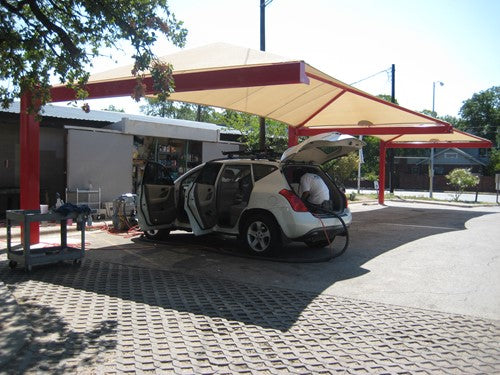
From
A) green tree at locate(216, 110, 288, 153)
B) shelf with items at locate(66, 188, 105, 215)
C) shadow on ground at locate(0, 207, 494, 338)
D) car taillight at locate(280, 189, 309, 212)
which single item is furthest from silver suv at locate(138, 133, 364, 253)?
green tree at locate(216, 110, 288, 153)

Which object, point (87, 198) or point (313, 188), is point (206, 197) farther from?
point (87, 198)

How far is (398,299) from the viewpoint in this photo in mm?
5762

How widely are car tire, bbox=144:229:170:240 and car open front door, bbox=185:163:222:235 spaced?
140 centimetres

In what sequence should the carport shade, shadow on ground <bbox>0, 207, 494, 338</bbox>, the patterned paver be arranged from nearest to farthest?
the patterned paver → shadow on ground <bbox>0, 207, 494, 338</bbox> → the carport shade

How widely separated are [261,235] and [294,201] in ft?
2.94

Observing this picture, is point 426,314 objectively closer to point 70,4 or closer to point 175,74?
point 175,74

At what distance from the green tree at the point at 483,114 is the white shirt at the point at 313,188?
79.2 metres

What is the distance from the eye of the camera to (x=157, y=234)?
9.59 meters

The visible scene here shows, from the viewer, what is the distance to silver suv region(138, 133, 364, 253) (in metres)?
7.70

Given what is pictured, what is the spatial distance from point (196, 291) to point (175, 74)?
4159mm

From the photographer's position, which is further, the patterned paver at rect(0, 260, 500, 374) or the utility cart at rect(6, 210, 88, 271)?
the utility cart at rect(6, 210, 88, 271)

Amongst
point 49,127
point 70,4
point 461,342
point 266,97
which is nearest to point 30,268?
point 70,4

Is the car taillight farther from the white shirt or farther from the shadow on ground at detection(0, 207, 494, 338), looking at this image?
the shadow on ground at detection(0, 207, 494, 338)

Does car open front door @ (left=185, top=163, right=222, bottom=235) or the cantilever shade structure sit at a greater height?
the cantilever shade structure
